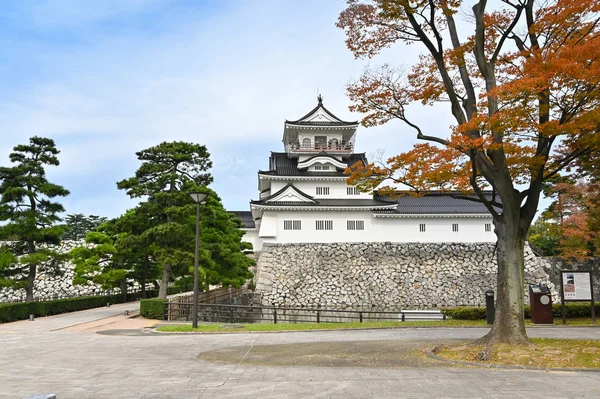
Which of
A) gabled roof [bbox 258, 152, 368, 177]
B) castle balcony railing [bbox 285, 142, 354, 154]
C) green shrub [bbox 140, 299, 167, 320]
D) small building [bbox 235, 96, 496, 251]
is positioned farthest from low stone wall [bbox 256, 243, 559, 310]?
green shrub [bbox 140, 299, 167, 320]

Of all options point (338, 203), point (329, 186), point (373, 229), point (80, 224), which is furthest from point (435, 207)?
point (80, 224)

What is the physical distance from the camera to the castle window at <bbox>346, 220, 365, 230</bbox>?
1304 inches

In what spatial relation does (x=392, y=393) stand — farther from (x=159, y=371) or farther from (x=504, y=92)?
(x=504, y=92)

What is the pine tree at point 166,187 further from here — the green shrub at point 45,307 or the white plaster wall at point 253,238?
the white plaster wall at point 253,238

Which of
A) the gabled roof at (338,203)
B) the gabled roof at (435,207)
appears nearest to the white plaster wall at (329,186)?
the gabled roof at (338,203)

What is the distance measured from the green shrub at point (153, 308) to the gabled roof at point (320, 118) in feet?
69.8

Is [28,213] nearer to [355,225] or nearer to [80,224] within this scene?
[355,225]

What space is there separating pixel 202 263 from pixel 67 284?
34.9 meters

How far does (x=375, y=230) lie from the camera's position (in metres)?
33.3

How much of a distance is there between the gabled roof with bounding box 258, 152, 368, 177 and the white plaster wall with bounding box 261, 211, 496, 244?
3.38m

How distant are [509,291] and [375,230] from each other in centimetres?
2340

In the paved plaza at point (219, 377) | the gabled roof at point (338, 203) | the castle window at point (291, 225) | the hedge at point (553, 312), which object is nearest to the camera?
the paved plaza at point (219, 377)

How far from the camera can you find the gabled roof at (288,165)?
34312mm

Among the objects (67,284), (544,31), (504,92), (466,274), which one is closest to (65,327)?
(504,92)
